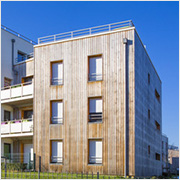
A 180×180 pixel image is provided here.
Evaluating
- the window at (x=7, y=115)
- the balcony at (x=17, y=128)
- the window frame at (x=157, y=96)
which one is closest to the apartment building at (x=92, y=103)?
the balcony at (x=17, y=128)

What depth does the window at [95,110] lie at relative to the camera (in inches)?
917

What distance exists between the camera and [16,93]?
1119 inches

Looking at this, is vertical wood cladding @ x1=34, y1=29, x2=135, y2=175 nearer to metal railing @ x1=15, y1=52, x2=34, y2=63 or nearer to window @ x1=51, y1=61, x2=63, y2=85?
window @ x1=51, y1=61, x2=63, y2=85

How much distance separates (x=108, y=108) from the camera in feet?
75.0

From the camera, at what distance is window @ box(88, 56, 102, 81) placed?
938 inches

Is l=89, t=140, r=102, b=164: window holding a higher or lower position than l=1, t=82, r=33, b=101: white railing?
lower

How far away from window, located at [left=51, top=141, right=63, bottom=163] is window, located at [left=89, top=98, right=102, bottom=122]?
2.95 m

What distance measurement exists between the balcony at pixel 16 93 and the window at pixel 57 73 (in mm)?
2548

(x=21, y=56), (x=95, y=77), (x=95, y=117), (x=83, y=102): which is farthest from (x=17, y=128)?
(x=21, y=56)

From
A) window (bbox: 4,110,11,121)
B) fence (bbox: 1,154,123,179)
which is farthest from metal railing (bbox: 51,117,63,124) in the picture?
window (bbox: 4,110,11,121)

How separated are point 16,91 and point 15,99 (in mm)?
678

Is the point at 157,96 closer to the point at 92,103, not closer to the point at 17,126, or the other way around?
the point at 92,103

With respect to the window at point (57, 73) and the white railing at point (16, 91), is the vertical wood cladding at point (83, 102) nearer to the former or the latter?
the window at point (57, 73)

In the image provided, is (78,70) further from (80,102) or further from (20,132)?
(20,132)
